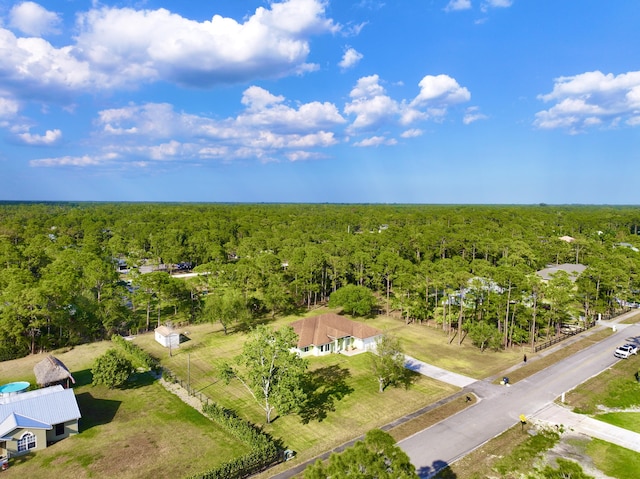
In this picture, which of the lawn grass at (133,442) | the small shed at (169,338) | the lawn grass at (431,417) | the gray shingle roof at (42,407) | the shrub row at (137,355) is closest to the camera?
the lawn grass at (133,442)

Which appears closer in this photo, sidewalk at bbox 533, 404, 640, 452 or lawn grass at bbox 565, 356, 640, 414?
sidewalk at bbox 533, 404, 640, 452

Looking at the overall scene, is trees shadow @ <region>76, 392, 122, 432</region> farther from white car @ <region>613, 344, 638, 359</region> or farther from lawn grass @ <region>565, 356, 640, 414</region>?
white car @ <region>613, 344, 638, 359</region>

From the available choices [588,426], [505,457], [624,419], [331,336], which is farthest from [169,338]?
[624,419]

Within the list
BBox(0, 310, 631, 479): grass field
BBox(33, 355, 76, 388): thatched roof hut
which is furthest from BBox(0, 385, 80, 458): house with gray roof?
BBox(33, 355, 76, 388): thatched roof hut

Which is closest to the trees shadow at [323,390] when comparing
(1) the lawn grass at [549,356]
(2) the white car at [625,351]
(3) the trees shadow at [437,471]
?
(3) the trees shadow at [437,471]

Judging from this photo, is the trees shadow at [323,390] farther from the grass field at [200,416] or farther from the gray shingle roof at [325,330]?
the gray shingle roof at [325,330]

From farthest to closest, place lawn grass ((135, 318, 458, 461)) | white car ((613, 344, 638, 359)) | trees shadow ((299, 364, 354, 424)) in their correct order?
1. white car ((613, 344, 638, 359))
2. trees shadow ((299, 364, 354, 424))
3. lawn grass ((135, 318, 458, 461))

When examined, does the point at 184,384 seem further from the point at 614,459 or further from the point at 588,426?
the point at 614,459

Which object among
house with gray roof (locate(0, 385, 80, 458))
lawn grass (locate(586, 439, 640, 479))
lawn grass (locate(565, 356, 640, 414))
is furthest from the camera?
lawn grass (locate(565, 356, 640, 414))
